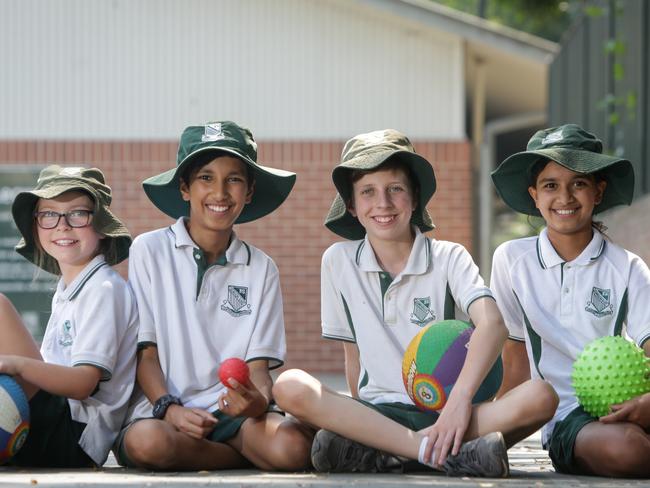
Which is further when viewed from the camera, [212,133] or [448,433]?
[212,133]

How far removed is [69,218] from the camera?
6.17m

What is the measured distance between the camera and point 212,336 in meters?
6.04

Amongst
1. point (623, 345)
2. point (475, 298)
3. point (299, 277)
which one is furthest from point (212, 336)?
point (299, 277)

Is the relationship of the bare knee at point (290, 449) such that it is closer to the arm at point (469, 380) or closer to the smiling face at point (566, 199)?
the arm at point (469, 380)

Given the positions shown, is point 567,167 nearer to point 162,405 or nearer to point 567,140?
point 567,140

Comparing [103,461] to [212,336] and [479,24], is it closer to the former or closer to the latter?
[212,336]

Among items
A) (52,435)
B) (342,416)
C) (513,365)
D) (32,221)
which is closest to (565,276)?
(513,365)

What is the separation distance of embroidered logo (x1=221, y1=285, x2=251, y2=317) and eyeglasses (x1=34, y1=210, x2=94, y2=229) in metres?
0.81

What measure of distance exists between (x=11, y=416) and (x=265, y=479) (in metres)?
1.22

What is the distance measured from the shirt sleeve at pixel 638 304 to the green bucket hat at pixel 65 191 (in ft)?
8.43

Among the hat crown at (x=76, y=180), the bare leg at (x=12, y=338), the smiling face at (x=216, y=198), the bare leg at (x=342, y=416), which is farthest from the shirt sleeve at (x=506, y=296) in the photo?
the bare leg at (x=12, y=338)

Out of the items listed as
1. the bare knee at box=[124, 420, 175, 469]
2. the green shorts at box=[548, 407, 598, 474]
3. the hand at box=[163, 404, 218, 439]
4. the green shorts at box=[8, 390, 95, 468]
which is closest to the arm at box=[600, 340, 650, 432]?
the green shorts at box=[548, 407, 598, 474]

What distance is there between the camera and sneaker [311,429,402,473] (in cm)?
545

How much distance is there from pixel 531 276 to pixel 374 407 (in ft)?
3.91
